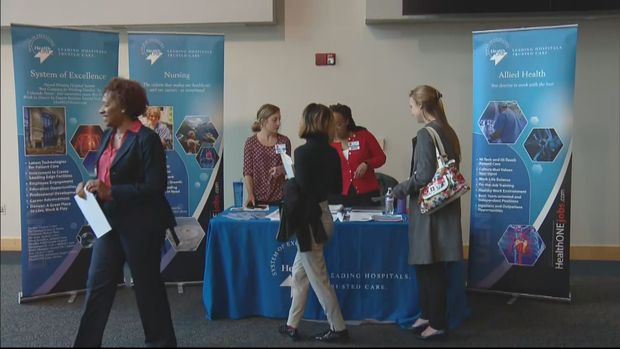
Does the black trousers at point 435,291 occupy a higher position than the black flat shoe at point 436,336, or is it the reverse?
the black trousers at point 435,291

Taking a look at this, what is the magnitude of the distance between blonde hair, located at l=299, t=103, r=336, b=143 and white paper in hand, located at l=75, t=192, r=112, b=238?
3.32 ft

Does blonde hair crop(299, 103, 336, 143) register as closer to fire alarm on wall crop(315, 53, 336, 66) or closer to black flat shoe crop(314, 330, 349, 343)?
black flat shoe crop(314, 330, 349, 343)

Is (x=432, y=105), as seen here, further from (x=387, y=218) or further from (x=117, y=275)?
(x=117, y=275)

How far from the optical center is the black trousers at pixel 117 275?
2.41 metres

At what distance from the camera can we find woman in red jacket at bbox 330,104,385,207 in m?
3.89

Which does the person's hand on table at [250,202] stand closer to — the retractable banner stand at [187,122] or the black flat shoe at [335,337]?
the retractable banner stand at [187,122]

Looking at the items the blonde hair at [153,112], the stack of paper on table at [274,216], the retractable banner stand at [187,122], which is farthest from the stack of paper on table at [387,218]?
the blonde hair at [153,112]

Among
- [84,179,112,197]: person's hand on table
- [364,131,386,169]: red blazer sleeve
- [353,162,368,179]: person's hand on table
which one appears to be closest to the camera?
[84,179,112,197]: person's hand on table

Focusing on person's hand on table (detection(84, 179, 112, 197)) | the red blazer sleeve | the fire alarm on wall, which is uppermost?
the fire alarm on wall

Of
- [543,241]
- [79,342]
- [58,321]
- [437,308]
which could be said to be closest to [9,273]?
[58,321]

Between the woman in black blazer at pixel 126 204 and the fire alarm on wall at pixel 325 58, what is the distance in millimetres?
2578

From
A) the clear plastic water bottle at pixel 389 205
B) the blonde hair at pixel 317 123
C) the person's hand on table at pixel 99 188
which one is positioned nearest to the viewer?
the person's hand on table at pixel 99 188

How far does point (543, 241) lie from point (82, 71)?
342 cm

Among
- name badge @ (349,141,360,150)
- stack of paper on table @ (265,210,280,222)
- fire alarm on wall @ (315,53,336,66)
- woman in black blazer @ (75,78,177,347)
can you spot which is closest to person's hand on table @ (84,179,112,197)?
woman in black blazer @ (75,78,177,347)
